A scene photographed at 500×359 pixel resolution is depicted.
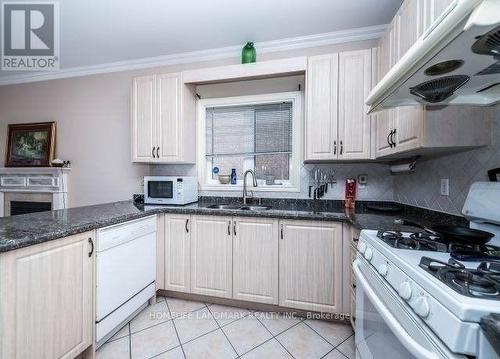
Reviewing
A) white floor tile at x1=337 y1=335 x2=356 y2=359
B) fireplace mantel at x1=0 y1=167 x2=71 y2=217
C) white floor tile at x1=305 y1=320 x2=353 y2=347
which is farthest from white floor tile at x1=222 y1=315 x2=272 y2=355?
fireplace mantel at x1=0 y1=167 x2=71 y2=217

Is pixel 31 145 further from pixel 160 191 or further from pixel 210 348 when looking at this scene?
pixel 210 348

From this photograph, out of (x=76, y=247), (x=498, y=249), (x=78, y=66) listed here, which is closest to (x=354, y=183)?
(x=498, y=249)

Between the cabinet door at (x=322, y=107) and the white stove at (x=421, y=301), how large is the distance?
3.37 feet

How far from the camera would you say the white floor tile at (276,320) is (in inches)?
76.1

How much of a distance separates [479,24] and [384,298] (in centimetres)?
92

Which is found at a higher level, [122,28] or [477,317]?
[122,28]

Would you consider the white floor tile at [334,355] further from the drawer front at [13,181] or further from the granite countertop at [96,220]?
the drawer front at [13,181]

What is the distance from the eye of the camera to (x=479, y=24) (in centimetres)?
61

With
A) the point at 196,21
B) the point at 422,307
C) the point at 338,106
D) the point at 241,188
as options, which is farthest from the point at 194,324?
the point at 196,21

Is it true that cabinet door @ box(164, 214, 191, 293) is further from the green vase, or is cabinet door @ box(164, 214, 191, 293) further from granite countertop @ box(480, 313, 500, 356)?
granite countertop @ box(480, 313, 500, 356)

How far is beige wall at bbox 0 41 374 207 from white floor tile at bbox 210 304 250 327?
5.63ft

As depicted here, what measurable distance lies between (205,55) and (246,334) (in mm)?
2767

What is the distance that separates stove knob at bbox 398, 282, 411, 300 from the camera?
0.81 m

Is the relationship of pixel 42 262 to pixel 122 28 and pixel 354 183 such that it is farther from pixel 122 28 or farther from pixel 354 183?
pixel 354 183
